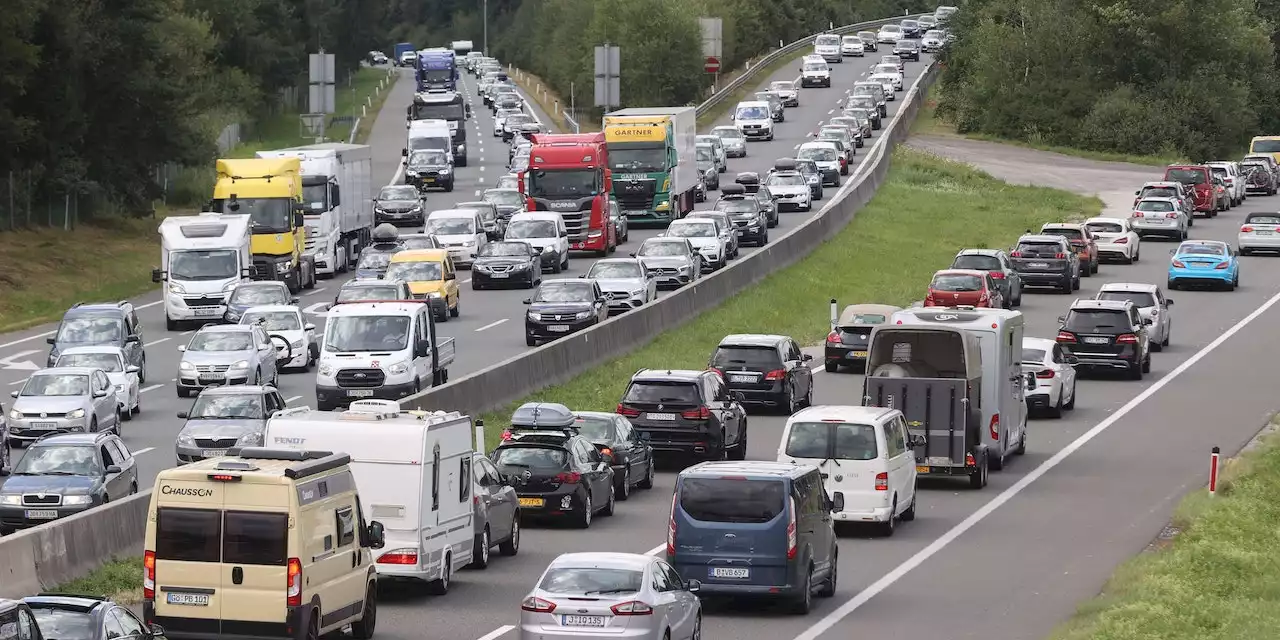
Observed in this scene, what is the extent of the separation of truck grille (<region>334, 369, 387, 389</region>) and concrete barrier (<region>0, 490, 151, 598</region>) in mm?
13076

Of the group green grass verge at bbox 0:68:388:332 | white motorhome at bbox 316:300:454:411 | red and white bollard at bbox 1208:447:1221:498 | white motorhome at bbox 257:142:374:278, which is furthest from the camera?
white motorhome at bbox 257:142:374:278

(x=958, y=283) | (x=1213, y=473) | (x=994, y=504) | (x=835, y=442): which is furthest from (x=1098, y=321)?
(x=835, y=442)

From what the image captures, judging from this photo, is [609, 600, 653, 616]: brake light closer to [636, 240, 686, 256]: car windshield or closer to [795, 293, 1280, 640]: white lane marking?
[795, 293, 1280, 640]: white lane marking

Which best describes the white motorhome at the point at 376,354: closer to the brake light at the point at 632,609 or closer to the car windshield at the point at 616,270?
the car windshield at the point at 616,270

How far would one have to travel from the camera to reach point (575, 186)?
62.4 metres

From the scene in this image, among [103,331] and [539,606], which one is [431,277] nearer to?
[103,331]

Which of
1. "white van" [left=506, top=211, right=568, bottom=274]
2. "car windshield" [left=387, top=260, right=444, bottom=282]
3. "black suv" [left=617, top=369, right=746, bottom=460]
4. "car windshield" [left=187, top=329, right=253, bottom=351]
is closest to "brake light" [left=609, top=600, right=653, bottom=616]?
"black suv" [left=617, top=369, right=746, bottom=460]

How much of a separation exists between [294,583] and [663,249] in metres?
37.7

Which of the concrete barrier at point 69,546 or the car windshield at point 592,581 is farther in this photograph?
the concrete barrier at point 69,546

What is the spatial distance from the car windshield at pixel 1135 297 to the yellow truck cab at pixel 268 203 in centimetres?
2171

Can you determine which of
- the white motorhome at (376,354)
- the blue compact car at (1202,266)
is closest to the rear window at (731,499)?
the white motorhome at (376,354)

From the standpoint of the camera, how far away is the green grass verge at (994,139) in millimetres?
101500

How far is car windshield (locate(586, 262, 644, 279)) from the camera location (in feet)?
168

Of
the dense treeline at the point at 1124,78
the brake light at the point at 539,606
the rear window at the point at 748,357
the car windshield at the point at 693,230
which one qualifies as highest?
the dense treeline at the point at 1124,78
